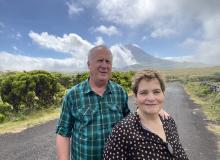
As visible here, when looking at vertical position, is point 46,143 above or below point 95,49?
below

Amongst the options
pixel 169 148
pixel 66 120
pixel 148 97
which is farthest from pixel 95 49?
pixel 169 148

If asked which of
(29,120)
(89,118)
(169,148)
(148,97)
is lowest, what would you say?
(29,120)

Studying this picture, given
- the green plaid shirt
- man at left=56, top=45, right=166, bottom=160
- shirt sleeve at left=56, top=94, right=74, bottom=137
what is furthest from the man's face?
shirt sleeve at left=56, top=94, right=74, bottom=137

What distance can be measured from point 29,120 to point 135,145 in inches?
537

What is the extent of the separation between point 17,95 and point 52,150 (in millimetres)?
8028

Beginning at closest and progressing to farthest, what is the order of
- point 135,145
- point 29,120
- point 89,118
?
point 135,145 → point 89,118 → point 29,120

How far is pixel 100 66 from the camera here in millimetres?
3361

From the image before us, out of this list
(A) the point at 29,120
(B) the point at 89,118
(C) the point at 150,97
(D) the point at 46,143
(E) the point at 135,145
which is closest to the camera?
(E) the point at 135,145

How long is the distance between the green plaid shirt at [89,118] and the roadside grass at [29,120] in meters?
10.2

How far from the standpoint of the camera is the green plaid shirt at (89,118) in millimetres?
3273

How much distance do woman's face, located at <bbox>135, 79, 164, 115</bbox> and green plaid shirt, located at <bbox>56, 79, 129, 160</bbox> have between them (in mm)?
583

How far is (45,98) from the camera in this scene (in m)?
19.8

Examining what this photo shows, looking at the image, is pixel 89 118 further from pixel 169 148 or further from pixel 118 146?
pixel 169 148

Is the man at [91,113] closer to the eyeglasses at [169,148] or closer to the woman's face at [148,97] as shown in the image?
the woman's face at [148,97]
